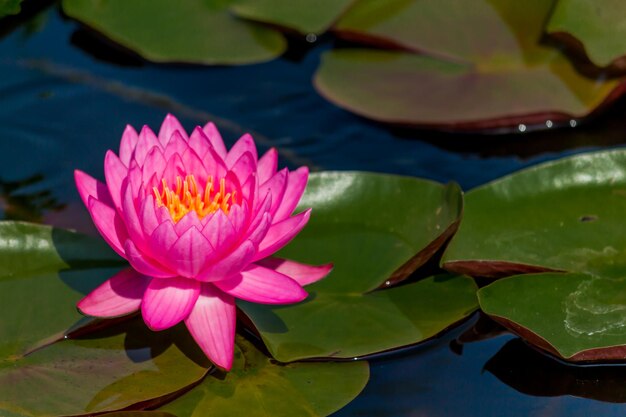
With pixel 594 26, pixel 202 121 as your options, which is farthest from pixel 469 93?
pixel 202 121

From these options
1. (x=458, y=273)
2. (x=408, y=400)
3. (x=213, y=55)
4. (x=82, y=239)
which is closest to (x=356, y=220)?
(x=458, y=273)

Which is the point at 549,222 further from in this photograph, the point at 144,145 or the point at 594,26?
the point at 144,145

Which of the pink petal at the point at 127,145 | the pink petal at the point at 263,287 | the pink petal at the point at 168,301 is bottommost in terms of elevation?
the pink petal at the point at 168,301

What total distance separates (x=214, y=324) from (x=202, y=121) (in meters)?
1.22

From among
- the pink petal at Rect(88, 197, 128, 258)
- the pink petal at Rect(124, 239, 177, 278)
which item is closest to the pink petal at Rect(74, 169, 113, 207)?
the pink petal at Rect(88, 197, 128, 258)

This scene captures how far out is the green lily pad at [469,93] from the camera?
9.34ft

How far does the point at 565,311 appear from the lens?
201 centimetres

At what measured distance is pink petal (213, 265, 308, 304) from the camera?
72.5 inches

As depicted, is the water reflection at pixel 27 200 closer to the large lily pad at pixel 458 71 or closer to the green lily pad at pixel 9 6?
the green lily pad at pixel 9 6

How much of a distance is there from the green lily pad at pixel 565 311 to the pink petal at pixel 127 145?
83cm

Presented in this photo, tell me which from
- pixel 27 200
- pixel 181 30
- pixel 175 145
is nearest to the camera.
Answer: pixel 175 145

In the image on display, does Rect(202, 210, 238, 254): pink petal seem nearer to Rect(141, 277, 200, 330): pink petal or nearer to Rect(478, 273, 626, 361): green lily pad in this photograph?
Rect(141, 277, 200, 330): pink petal

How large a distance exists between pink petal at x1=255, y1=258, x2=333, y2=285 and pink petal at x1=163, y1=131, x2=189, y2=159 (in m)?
0.32

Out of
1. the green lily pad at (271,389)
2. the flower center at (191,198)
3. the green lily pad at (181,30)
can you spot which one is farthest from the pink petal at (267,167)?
the green lily pad at (181,30)
